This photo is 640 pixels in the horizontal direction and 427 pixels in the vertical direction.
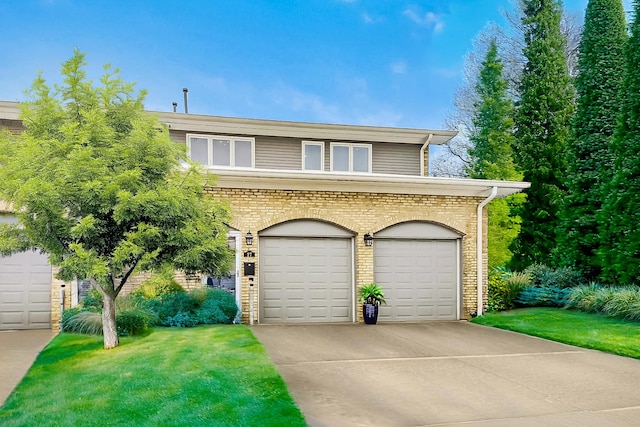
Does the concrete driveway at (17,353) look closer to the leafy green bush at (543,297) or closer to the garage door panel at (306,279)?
the garage door panel at (306,279)

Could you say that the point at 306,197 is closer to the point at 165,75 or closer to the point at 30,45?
the point at 30,45

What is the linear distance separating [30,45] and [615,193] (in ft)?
95.4

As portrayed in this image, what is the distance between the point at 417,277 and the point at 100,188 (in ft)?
29.8

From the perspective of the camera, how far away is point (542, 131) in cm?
2473

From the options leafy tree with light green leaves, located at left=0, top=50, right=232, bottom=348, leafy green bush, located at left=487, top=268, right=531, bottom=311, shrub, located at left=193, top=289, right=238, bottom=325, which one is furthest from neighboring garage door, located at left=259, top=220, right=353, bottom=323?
leafy green bush, located at left=487, top=268, right=531, bottom=311

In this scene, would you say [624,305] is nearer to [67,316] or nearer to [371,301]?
[371,301]

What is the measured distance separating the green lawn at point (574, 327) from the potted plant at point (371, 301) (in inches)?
111

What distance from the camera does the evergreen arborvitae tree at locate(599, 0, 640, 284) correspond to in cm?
1499

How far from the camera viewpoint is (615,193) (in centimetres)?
1574

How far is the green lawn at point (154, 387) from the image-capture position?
587 centimetres

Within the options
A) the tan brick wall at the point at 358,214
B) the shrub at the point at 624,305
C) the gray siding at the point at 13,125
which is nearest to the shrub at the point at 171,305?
the tan brick wall at the point at 358,214

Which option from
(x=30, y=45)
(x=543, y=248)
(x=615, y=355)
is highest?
(x=30, y=45)

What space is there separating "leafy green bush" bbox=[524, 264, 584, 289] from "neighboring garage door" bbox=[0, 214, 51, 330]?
14.1 m

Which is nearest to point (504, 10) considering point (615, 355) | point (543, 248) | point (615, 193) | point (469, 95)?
point (469, 95)
